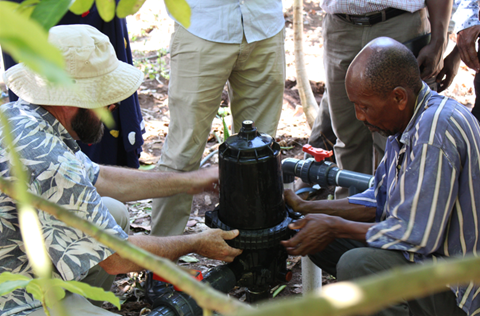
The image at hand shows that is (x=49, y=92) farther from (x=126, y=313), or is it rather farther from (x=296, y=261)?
(x=296, y=261)

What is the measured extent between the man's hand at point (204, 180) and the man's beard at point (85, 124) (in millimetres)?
556

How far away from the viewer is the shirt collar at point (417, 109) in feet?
6.18

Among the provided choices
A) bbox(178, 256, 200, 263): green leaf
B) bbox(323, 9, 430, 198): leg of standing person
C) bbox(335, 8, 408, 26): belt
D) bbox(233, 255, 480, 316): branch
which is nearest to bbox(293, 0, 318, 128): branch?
bbox(323, 9, 430, 198): leg of standing person

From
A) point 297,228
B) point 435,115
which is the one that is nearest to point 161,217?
point 297,228

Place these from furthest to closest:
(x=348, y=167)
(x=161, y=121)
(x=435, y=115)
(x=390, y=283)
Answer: (x=161, y=121) < (x=348, y=167) < (x=435, y=115) < (x=390, y=283)

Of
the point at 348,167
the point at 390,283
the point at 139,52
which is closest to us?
the point at 390,283

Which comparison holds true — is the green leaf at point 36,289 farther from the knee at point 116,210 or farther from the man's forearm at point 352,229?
the knee at point 116,210

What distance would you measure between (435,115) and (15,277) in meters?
1.55

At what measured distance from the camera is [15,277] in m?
0.79

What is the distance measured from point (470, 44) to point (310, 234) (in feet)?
6.61

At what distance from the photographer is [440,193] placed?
1.72 m

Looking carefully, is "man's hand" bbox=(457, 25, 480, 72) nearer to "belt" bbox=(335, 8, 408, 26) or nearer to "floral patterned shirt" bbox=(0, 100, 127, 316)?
"belt" bbox=(335, 8, 408, 26)

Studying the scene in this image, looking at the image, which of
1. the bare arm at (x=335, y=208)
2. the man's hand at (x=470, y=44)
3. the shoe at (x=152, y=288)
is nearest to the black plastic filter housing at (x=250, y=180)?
the bare arm at (x=335, y=208)

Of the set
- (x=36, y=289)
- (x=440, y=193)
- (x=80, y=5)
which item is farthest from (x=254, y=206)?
(x=80, y=5)
